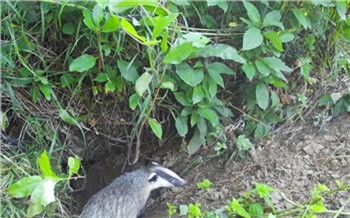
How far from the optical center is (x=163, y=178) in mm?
2617

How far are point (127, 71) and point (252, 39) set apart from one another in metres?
0.53

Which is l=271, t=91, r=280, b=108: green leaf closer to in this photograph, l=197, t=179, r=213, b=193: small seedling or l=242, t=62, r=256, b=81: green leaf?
l=242, t=62, r=256, b=81: green leaf

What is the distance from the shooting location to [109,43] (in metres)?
2.17

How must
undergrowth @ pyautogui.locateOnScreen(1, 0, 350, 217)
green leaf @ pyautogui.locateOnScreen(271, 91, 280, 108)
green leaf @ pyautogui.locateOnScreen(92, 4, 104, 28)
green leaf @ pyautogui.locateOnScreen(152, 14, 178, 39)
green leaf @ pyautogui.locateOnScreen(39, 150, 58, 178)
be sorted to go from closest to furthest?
green leaf @ pyautogui.locateOnScreen(39, 150, 58, 178), green leaf @ pyautogui.locateOnScreen(152, 14, 178, 39), green leaf @ pyautogui.locateOnScreen(92, 4, 104, 28), undergrowth @ pyautogui.locateOnScreen(1, 0, 350, 217), green leaf @ pyautogui.locateOnScreen(271, 91, 280, 108)

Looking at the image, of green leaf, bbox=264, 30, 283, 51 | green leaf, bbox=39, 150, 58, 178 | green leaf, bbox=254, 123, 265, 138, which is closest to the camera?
green leaf, bbox=39, 150, 58, 178

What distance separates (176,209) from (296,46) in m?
0.97

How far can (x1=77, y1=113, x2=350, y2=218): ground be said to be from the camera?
2355 mm

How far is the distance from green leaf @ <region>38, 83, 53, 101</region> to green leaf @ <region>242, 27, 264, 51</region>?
0.84 meters

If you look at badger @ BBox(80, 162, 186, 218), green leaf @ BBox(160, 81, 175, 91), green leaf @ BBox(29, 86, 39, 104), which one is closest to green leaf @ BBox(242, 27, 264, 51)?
green leaf @ BBox(160, 81, 175, 91)

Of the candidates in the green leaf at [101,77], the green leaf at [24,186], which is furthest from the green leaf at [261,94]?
the green leaf at [24,186]

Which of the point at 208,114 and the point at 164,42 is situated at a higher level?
the point at 164,42

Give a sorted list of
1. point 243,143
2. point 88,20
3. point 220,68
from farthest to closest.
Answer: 1. point 243,143
2. point 220,68
3. point 88,20

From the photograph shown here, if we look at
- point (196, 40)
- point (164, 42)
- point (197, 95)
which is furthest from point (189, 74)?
point (164, 42)

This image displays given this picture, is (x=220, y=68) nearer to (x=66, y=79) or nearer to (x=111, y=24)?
(x=111, y=24)
